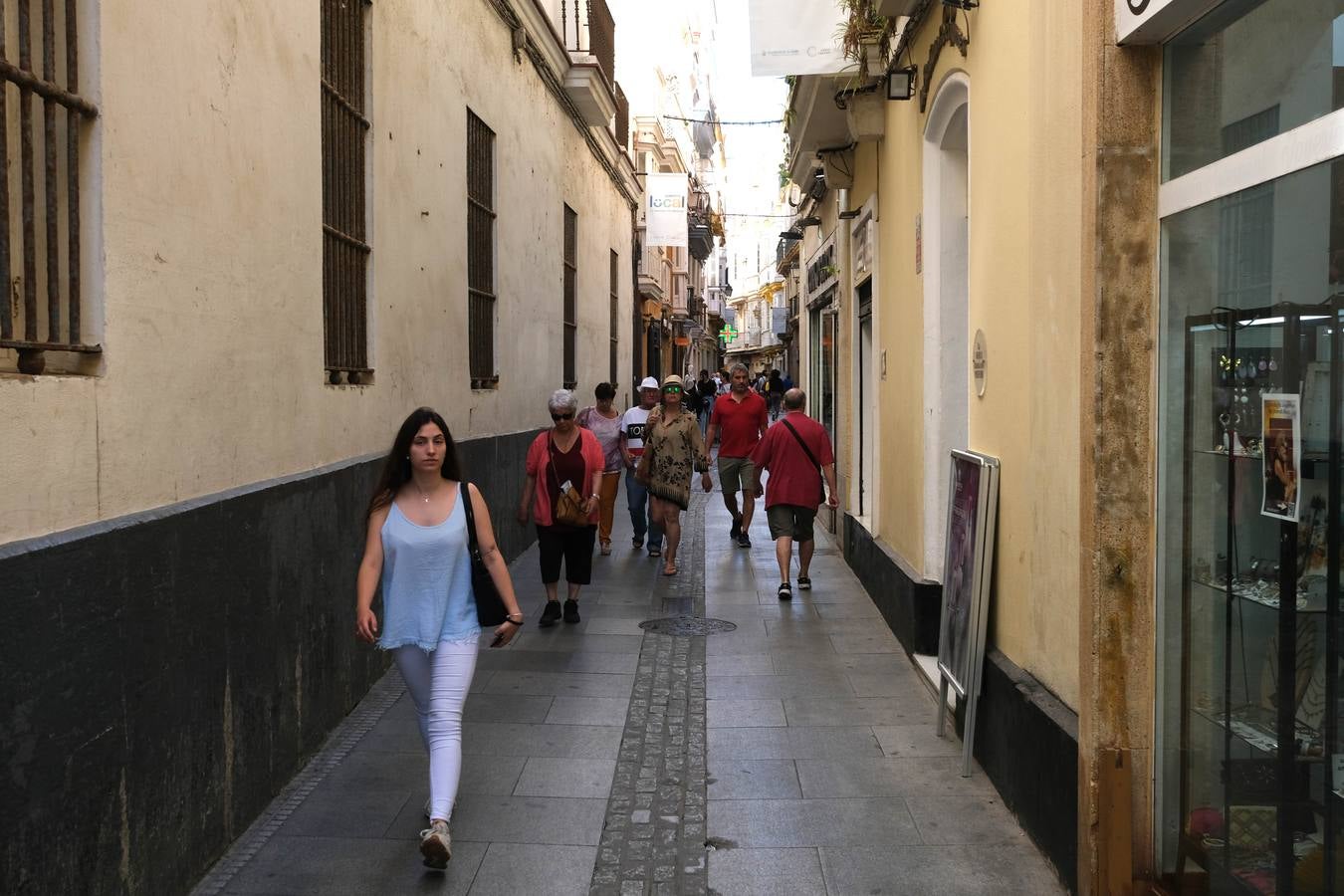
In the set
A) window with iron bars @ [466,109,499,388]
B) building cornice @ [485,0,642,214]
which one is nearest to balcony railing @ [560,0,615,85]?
building cornice @ [485,0,642,214]

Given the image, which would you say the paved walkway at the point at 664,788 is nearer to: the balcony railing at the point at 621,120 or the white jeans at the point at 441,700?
the white jeans at the point at 441,700

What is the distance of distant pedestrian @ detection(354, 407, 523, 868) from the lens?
15.7 ft

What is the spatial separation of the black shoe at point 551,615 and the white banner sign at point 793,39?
4.16m

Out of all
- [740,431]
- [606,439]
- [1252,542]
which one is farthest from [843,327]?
[1252,542]

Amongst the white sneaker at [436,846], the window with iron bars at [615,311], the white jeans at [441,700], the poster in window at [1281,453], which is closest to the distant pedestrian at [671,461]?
the white jeans at [441,700]

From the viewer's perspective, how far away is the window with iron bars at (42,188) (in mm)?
3590

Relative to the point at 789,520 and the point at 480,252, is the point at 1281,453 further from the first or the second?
the point at 480,252

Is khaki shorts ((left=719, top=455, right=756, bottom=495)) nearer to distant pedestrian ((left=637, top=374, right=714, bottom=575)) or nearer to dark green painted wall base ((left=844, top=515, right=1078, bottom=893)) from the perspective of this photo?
distant pedestrian ((left=637, top=374, right=714, bottom=575))

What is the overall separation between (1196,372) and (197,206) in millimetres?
3581

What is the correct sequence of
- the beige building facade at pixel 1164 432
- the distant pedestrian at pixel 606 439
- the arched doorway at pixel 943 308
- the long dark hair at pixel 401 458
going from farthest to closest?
the distant pedestrian at pixel 606 439
the arched doorway at pixel 943 308
the long dark hair at pixel 401 458
the beige building facade at pixel 1164 432

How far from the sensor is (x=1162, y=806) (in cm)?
407

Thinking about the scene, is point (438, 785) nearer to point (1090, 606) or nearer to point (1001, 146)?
point (1090, 606)

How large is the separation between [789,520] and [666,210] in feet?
49.3

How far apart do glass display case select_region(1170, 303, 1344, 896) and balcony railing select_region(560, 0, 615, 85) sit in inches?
508
